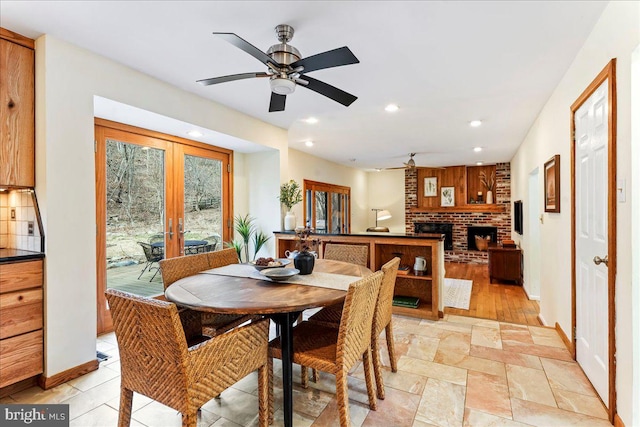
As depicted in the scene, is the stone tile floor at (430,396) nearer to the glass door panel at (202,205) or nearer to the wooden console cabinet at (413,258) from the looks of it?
the wooden console cabinet at (413,258)

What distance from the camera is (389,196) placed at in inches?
359

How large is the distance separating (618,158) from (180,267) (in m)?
2.85

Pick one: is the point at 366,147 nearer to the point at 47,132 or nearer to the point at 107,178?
the point at 107,178

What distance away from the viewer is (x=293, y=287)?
1.96 meters

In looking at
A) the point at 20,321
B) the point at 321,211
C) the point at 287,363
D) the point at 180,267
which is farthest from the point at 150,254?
the point at 321,211

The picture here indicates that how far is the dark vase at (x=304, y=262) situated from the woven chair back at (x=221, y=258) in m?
0.86

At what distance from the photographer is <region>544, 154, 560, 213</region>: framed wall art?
283cm

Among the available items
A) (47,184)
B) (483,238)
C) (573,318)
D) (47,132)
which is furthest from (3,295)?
(483,238)

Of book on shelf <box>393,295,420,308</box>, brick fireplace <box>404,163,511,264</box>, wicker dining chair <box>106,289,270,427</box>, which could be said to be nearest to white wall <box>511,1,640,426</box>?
book on shelf <box>393,295,420,308</box>

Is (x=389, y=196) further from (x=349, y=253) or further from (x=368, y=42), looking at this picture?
(x=368, y=42)

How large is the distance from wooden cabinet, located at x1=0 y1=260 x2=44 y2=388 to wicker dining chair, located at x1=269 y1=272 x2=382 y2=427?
1653mm

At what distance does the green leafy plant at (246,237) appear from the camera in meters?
4.55

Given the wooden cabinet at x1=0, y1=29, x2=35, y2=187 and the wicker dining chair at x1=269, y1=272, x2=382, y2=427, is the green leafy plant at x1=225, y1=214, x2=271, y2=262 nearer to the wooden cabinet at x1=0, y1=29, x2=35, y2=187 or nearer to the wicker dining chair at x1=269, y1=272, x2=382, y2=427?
the wooden cabinet at x1=0, y1=29, x2=35, y2=187

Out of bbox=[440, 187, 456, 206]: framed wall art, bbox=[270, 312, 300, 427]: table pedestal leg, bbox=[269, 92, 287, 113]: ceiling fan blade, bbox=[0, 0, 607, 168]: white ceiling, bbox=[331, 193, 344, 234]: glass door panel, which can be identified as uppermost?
bbox=[0, 0, 607, 168]: white ceiling
